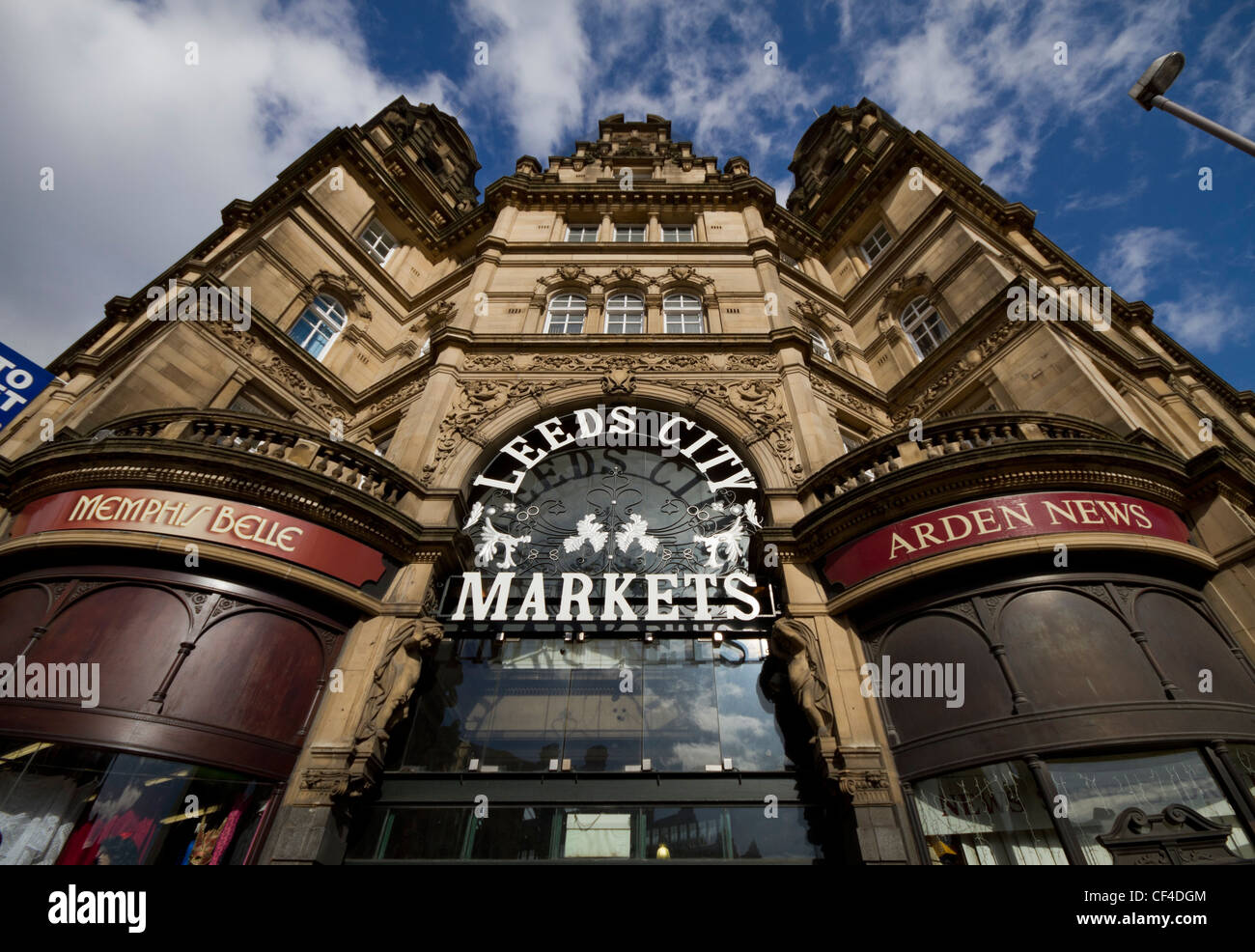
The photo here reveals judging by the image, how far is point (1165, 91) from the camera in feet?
27.0

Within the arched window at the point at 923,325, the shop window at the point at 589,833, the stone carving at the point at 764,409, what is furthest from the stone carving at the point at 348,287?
the arched window at the point at 923,325

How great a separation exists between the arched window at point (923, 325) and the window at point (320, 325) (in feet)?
62.0

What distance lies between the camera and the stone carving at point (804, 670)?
27.6 feet

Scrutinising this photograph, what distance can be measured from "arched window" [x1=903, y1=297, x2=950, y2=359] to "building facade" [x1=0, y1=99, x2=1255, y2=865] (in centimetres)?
164

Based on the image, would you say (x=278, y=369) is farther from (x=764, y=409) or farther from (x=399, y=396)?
(x=764, y=409)

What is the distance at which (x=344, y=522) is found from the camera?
9828 millimetres

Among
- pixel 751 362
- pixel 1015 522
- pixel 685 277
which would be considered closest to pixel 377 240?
pixel 685 277

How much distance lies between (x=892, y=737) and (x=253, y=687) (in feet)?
30.9

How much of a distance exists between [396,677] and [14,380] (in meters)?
8.71

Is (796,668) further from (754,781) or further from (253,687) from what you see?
(253,687)

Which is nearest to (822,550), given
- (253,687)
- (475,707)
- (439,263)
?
(475,707)

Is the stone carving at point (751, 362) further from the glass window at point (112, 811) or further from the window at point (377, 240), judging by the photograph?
the window at point (377, 240)

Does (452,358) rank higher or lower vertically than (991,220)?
lower

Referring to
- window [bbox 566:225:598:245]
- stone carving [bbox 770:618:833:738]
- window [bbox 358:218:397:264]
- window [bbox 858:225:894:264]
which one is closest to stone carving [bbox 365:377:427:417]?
window [bbox 358:218:397:264]
